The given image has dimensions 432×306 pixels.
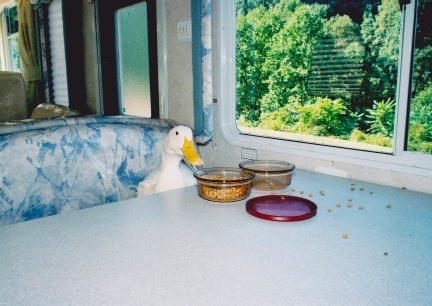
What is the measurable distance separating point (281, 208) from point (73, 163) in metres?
1.04

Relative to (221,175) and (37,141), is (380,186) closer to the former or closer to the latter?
(221,175)

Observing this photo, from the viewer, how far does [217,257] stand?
0.75m

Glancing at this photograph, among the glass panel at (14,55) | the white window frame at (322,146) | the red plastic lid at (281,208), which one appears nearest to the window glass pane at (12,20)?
the glass panel at (14,55)

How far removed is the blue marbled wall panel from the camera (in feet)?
4.78

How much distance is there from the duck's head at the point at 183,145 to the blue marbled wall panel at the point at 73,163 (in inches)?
18.0

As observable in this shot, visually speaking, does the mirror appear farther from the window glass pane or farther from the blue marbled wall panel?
the window glass pane

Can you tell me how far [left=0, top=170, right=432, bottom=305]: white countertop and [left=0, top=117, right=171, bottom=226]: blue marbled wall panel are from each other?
584mm

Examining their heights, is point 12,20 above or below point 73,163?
above

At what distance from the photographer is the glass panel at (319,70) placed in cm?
147

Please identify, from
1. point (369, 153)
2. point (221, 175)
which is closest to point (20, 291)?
point (221, 175)

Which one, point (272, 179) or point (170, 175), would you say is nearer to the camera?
point (272, 179)

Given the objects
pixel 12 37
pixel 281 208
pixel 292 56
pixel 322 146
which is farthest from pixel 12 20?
pixel 281 208

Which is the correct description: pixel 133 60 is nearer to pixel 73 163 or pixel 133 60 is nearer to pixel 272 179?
pixel 73 163

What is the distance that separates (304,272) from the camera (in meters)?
0.68
